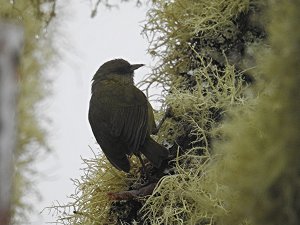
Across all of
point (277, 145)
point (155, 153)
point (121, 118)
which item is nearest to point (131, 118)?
point (121, 118)

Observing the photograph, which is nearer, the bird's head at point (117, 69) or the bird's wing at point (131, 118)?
the bird's wing at point (131, 118)

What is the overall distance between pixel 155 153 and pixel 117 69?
0.52m

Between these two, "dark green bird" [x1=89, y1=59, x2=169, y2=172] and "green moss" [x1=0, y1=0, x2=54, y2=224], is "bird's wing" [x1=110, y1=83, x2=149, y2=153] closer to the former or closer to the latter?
"dark green bird" [x1=89, y1=59, x2=169, y2=172]

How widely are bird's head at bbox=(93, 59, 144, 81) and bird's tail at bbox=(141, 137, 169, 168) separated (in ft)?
1.42

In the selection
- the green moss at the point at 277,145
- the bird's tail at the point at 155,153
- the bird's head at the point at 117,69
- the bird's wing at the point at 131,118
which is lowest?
the green moss at the point at 277,145

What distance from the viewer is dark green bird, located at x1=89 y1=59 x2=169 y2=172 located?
1.62m

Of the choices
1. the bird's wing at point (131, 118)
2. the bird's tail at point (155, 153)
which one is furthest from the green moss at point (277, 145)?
the bird's wing at point (131, 118)

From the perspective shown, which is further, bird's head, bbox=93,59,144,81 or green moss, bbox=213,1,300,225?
bird's head, bbox=93,59,144,81

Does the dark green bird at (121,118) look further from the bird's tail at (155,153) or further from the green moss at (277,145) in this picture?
the green moss at (277,145)

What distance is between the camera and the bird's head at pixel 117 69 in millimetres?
1999

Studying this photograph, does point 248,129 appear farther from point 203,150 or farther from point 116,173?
point 116,173

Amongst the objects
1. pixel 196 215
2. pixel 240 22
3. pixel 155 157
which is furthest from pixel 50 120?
pixel 196 215

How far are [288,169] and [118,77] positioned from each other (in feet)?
4.39

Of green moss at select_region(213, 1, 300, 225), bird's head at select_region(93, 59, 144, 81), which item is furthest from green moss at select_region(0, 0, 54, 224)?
green moss at select_region(213, 1, 300, 225)
